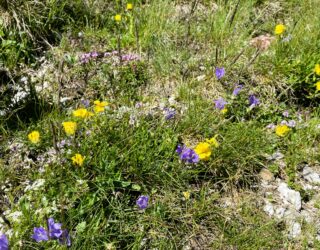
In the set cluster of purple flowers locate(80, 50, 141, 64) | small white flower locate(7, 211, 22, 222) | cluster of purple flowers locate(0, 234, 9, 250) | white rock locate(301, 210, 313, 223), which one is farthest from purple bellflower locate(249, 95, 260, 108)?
cluster of purple flowers locate(0, 234, 9, 250)

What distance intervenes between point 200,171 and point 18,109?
133 cm

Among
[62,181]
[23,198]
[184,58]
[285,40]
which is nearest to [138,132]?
[62,181]

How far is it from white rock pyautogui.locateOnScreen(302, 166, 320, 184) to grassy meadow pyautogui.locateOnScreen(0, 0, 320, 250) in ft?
0.19

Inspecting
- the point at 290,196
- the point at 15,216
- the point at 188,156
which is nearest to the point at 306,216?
the point at 290,196

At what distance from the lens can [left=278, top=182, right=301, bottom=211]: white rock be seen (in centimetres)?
275

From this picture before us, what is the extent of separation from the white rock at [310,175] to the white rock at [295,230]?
0.43 m

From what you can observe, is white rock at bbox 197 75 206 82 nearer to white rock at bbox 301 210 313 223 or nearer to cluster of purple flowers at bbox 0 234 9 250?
white rock at bbox 301 210 313 223

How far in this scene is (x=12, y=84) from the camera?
3.15m

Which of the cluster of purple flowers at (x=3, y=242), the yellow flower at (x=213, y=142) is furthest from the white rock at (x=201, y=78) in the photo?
the cluster of purple flowers at (x=3, y=242)

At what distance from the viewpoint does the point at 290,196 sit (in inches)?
→ 110

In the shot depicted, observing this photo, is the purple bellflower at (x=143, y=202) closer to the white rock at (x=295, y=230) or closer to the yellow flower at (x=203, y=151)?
the yellow flower at (x=203, y=151)

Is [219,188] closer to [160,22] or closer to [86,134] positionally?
[86,134]

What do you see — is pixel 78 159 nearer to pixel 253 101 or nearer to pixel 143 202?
pixel 143 202

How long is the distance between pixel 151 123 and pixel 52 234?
3.58 ft
